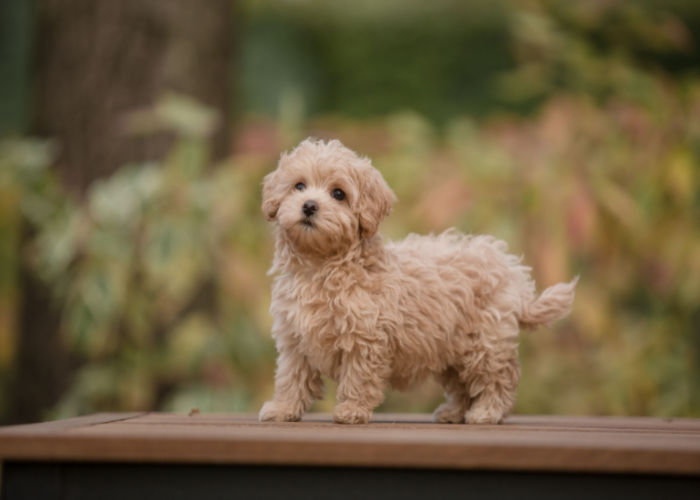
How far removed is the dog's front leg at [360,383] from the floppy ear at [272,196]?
23.1 inches

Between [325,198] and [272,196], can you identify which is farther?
[272,196]

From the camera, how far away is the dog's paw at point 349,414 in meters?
2.91

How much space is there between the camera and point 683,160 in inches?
215

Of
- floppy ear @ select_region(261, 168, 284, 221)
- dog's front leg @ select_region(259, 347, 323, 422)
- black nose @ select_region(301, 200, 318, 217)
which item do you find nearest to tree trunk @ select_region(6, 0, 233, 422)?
floppy ear @ select_region(261, 168, 284, 221)

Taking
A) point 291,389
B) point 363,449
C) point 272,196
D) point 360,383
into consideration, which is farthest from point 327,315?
point 363,449

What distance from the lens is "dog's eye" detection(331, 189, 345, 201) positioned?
2.95 metres

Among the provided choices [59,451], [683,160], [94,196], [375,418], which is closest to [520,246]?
[683,160]

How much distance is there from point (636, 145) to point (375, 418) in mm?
3434

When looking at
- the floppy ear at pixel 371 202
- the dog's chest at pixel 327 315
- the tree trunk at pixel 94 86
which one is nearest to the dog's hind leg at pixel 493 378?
the dog's chest at pixel 327 315

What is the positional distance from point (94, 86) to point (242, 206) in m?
1.48

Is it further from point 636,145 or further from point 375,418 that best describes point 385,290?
point 636,145

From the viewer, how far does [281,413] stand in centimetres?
308

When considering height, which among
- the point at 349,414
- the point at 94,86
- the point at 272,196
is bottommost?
the point at 349,414

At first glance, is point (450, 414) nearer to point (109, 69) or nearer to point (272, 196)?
point (272, 196)
